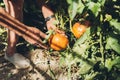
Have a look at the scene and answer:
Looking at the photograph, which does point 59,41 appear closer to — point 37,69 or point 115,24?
point 37,69

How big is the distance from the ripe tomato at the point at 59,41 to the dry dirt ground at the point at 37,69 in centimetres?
22

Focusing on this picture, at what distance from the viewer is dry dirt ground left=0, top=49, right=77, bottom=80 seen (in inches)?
138

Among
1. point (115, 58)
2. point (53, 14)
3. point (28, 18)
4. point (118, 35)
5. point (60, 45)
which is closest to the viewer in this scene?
point (118, 35)

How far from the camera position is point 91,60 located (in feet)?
9.01

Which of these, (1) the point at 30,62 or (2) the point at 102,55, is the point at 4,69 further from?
(2) the point at 102,55

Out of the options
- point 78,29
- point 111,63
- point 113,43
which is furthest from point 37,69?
point 113,43

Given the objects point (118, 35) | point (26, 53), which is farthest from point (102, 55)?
point (26, 53)

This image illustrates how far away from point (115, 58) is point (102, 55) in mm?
110

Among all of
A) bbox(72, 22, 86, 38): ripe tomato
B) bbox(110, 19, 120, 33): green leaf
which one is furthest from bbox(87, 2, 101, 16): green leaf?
bbox(72, 22, 86, 38): ripe tomato

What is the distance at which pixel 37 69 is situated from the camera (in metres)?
3.67

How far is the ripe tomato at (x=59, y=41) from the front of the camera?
332 cm

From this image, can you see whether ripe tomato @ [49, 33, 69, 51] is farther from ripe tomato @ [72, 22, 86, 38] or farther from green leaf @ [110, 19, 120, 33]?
green leaf @ [110, 19, 120, 33]

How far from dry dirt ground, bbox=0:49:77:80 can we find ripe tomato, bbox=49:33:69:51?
22cm

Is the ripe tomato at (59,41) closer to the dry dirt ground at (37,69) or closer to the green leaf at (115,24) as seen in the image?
the dry dirt ground at (37,69)
